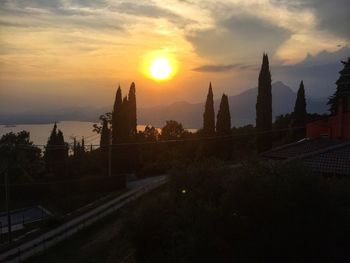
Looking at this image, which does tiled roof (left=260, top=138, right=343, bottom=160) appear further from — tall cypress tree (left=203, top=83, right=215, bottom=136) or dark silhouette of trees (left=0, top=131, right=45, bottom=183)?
dark silhouette of trees (left=0, top=131, right=45, bottom=183)

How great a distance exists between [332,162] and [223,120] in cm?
2542

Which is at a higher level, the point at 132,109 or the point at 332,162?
the point at 132,109

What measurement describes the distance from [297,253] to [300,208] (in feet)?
3.96

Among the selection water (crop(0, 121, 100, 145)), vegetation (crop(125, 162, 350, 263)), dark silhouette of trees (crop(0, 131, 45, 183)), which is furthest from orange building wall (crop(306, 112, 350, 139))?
water (crop(0, 121, 100, 145))

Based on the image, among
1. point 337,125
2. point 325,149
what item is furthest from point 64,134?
point 325,149

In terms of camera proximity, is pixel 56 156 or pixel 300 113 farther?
pixel 56 156

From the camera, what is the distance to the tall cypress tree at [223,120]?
45594 mm

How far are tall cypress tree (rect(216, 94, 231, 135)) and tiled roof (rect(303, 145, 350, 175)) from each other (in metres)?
23.3

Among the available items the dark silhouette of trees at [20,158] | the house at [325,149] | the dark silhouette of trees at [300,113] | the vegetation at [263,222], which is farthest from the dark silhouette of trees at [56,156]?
the vegetation at [263,222]

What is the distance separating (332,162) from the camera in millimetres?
20797

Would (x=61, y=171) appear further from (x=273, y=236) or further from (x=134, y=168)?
(x=273, y=236)

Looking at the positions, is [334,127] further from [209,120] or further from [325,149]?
[209,120]

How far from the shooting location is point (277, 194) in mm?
12211

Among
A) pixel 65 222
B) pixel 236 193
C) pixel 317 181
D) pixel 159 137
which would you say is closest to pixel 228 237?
pixel 236 193
